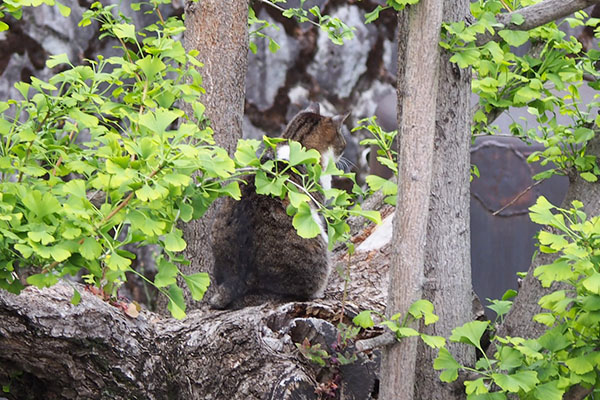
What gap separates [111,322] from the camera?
2504mm

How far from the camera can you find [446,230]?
2641 mm

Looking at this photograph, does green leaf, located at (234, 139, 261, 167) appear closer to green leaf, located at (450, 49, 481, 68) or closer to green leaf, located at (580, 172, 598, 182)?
green leaf, located at (450, 49, 481, 68)

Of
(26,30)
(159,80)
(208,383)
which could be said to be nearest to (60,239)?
(159,80)

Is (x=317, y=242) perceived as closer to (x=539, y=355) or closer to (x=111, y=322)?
(x=111, y=322)

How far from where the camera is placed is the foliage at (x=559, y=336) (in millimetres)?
1941

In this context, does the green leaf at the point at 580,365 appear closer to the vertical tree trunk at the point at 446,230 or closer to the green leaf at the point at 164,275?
the vertical tree trunk at the point at 446,230

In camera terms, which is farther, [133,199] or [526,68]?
[526,68]

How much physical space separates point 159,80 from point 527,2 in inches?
53.3

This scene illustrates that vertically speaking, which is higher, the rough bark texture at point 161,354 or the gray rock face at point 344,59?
the gray rock face at point 344,59

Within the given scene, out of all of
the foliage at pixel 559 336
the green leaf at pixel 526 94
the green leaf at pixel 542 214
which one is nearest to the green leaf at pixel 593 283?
the foliage at pixel 559 336

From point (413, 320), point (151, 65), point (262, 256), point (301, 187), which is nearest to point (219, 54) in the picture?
point (262, 256)

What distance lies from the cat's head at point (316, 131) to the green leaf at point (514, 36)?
6.04ft

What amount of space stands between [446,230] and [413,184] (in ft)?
0.96

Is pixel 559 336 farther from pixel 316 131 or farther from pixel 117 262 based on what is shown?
pixel 316 131
